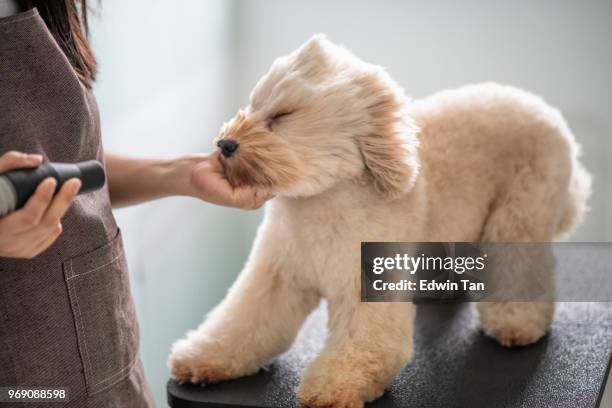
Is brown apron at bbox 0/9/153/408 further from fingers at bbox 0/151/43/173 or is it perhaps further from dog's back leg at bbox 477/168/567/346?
dog's back leg at bbox 477/168/567/346

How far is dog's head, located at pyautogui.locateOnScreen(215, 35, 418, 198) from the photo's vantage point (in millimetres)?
976

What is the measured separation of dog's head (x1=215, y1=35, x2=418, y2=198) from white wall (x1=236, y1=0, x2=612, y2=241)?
1.24m

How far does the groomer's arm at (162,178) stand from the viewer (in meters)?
1.00

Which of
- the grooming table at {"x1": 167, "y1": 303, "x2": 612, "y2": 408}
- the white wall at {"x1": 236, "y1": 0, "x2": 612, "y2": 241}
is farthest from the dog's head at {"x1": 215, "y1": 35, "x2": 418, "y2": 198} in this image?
the white wall at {"x1": 236, "y1": 0, "x2": 612, "y2": 241}

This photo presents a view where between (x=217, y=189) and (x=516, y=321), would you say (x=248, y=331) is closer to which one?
(x=217, y=189)

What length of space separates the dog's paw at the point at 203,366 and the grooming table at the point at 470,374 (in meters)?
0.01

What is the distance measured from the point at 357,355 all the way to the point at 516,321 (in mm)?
327

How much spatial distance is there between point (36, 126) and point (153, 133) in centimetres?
89

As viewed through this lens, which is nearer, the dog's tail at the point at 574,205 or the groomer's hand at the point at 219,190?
the groomer's hand at the point at 219,190

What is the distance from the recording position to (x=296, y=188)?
983 mm

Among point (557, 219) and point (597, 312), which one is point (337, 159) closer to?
point (557, 219)

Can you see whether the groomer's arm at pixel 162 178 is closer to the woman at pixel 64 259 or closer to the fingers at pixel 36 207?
the woman at pixel 64 259

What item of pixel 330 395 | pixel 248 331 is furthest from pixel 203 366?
pixel 330 395

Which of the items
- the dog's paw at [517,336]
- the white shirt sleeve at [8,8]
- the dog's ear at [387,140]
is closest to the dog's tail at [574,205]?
the dog's paw at [517,336]
